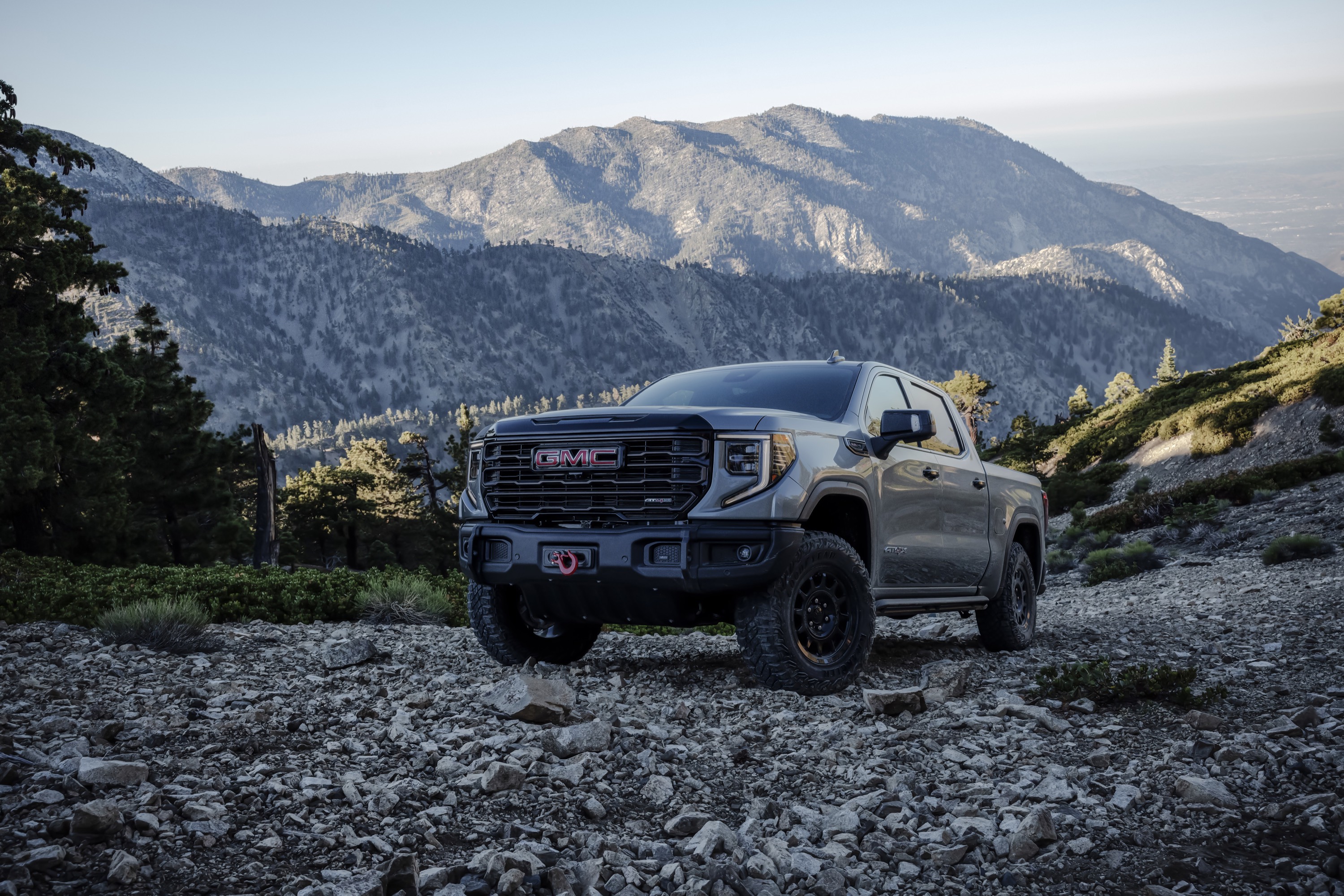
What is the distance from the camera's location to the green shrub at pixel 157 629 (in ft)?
23.0

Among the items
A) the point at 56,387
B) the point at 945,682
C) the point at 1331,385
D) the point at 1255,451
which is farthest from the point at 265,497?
the point at 1331,385

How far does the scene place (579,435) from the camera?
5637 mm

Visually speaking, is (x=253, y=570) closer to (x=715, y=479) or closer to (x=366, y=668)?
(x=366, y=668)

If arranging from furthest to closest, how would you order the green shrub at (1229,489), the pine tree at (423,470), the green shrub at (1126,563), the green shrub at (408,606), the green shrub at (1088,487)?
the pine tree at (423,470) < the green shrub at (1088,487) < the green shrub at (1229,489) < the green shrub at (1126,563) < the green shrub at (408,606)

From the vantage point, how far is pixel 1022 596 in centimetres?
856

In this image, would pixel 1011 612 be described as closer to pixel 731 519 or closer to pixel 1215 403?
pixel 731 519

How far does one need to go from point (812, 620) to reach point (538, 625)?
2.04 meters

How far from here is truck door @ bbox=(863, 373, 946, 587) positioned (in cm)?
621

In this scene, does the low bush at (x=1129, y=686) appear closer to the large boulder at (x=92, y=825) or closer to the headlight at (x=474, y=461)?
the headlight at (x=474, y=461)

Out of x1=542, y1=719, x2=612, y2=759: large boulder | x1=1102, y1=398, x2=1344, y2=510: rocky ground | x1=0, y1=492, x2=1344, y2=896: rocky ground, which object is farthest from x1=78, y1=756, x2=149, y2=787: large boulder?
x1=1102, y1=398, x2=1344, y2=510: rocky ground

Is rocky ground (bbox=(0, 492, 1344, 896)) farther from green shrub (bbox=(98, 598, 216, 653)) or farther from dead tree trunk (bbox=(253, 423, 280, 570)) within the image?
dead tree trunk (bbox=(253, 423, 280, 570))

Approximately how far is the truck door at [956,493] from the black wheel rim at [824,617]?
128cm

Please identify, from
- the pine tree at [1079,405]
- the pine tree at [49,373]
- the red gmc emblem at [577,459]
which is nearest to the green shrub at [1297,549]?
the red gmc emblem at [577,459]

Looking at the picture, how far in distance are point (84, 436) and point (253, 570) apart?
387 inches
